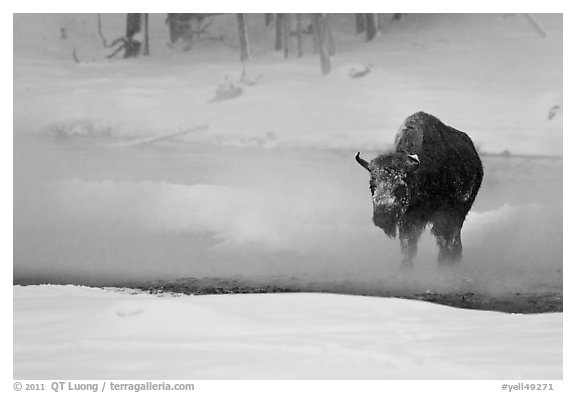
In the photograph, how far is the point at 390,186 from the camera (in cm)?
569

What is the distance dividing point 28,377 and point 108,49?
6.98 ft

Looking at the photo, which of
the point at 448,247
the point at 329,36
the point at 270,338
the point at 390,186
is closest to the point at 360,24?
the point at 329,36

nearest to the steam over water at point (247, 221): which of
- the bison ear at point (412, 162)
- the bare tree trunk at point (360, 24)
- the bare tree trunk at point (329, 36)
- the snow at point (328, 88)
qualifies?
the snow at point (328, 88)

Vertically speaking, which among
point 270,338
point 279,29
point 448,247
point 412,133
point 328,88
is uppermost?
point 279,29

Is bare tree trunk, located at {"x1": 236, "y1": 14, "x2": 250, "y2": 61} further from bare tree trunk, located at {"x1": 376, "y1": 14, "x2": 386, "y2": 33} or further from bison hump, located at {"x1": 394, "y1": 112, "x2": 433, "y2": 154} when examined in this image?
bison hump, located at {"x1": 394, "y1": 112, "x2": 433, "y2": 154}

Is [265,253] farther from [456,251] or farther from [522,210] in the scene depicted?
[522,210]

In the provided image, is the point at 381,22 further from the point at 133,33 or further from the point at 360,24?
the point at 133,33

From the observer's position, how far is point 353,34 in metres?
5.89

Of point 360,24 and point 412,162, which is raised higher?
point 360,24

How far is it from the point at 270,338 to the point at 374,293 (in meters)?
0.77

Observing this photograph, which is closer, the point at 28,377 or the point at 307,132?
the point at 28,377

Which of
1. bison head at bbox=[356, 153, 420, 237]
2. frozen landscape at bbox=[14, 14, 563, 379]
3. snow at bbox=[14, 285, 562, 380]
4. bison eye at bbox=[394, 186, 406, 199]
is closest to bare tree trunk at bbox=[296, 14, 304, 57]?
frozen landscape at bbox=[14, 14, 563, 379]
